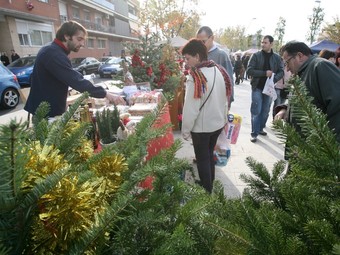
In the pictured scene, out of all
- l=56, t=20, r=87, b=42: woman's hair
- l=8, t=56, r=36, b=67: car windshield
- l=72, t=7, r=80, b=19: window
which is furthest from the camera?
l=72, t=7, r=80, b=19: window

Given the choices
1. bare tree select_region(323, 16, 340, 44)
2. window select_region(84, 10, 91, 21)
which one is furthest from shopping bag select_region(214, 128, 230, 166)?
window select_region(84, 10, 91, 21)

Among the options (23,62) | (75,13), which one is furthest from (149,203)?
(75,13)

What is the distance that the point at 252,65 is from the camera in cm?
542

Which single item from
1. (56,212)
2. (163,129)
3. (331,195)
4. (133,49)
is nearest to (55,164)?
(56,212)

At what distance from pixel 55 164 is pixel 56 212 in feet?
0.41

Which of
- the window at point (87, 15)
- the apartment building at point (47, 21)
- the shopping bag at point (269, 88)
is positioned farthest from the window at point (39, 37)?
the shopping bag at point (269, 88)

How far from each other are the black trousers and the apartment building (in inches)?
203

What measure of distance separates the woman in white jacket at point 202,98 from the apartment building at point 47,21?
4877 mm

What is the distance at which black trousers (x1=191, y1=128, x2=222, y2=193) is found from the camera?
3217mm

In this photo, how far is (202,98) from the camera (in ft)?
10.0

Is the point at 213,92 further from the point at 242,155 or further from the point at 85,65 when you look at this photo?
the point at 85,65

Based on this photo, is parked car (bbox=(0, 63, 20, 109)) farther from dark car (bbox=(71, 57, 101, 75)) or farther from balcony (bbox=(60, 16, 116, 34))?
balcony (bbox=(60, 16, 116, 34))

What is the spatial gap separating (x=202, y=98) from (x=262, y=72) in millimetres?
2774

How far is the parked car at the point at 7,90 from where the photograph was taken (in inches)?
371
